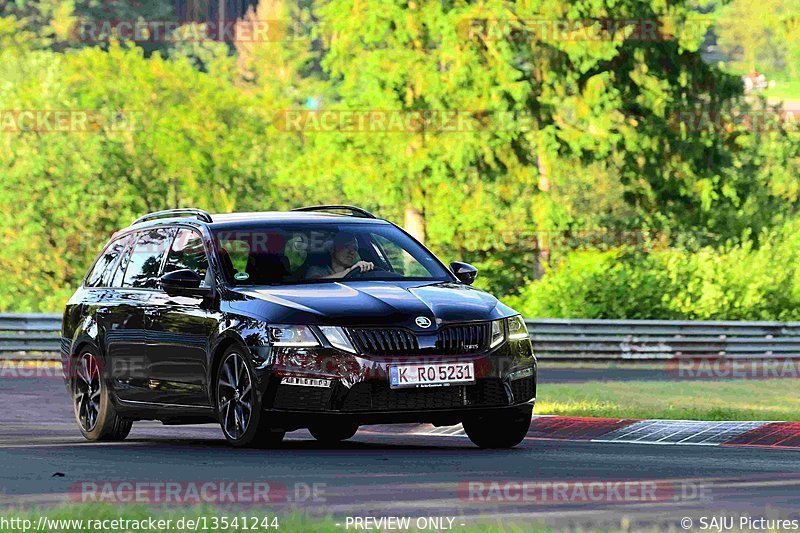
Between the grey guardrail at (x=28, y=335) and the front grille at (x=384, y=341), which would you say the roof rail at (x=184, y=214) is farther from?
the grey guardrail at (x=28, y=335)

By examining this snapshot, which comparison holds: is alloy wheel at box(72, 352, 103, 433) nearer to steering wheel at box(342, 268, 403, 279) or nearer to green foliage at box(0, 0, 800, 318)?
steering wheel at box(342, 268, 403, 279)

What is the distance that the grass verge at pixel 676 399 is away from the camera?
17.0 meters

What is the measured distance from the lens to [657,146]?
161ft

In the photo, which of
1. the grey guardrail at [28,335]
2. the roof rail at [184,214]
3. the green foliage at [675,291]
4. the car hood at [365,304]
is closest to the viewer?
the car hood at [365,304]

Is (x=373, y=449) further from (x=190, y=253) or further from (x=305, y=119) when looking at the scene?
(x=305, y=119)

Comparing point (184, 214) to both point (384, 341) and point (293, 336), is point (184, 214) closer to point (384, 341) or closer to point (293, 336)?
point (293, 336)

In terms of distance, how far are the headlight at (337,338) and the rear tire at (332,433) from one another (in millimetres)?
1899

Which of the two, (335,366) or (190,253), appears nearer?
(335,366)

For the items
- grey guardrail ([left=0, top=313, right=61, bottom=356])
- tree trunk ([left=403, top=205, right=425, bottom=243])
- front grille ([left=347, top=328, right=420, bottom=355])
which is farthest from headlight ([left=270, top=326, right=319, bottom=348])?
tree trunk ([left=403, top=205, right=425, bottom=243])

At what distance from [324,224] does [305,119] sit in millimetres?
37152

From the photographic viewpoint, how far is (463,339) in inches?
500

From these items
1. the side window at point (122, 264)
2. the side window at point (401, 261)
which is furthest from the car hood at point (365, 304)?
the side window at point (122, 264)

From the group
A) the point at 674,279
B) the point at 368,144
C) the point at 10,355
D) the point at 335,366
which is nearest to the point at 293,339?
the point at 335,366

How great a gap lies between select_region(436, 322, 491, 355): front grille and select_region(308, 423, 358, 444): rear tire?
1.88m
